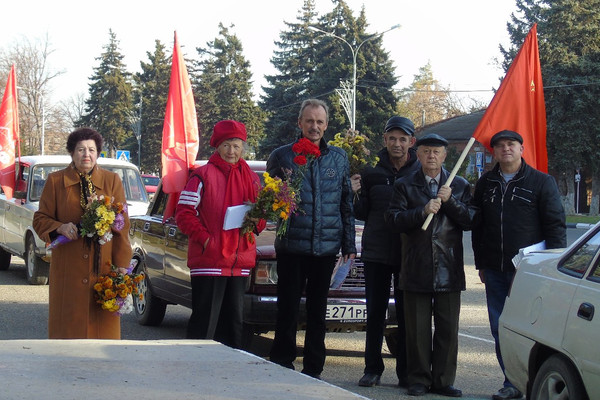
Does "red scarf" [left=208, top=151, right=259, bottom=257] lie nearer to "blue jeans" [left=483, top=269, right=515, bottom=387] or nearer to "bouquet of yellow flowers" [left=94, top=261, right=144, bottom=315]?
"bouquet of yellow flowers" [left=94, top=261, right=144, bottom=315]

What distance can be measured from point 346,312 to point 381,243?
1022 millimetres

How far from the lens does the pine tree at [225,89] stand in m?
72.5

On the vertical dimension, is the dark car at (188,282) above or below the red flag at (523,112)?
below

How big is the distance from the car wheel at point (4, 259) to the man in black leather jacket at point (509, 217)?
11.4 m

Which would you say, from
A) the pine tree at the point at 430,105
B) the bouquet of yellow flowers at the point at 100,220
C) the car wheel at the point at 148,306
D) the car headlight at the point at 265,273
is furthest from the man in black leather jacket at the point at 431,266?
the pine tree at the point at 430,105

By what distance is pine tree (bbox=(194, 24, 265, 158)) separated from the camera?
72500 millimetres

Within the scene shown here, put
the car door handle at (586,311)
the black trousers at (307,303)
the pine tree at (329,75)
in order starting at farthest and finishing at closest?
the pine tree at (329,75)
the black trousers at (307,303)
the car door handle at (586,311)

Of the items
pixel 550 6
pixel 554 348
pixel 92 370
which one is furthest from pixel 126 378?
pixel 550 6

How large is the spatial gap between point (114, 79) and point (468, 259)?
69425 millimetres

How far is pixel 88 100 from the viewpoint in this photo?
83.7 metres

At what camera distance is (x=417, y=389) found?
6461 millimetres

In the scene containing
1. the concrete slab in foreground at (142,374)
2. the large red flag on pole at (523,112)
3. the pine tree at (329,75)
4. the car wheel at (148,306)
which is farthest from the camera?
the pine tree at (329,75)

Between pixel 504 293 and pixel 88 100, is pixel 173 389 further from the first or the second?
pixel 88 100

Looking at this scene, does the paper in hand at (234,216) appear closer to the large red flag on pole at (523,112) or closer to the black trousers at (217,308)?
the black trousers at (217,308)
